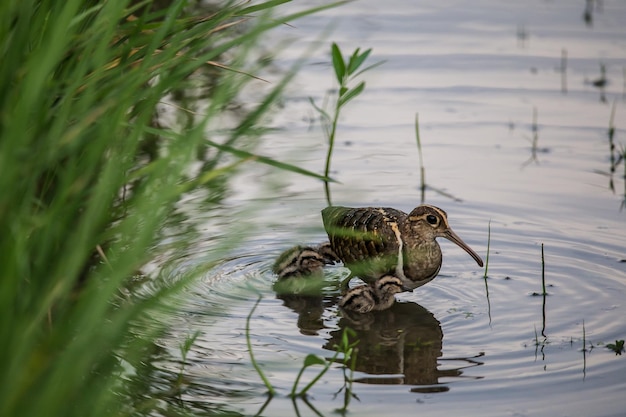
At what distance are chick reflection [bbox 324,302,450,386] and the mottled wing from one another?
282mm

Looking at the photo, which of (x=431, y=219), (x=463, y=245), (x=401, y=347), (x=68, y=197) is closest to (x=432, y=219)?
(x=431, y=219)

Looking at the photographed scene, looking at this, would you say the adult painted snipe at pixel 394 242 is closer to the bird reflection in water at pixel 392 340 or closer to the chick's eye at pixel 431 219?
the chick's eye at pixel 431 219

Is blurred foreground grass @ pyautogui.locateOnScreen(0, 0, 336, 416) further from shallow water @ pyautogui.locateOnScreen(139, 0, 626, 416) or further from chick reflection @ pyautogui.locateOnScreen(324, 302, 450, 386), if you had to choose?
chick reflection @ pyautogui.locateOnScreen(324, 302, 450, 386)

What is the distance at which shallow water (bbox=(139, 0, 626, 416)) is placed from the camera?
5.28 meters

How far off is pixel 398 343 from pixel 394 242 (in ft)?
2.98

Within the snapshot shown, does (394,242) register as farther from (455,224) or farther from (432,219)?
(455,224)

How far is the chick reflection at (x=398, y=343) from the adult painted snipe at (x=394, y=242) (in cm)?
24

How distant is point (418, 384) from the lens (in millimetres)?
5508

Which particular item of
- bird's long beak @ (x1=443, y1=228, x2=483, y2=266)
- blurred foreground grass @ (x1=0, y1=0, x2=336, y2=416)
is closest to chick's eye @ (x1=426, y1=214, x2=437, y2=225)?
bird's long beak @ (x1=443, y1=228, x2=483, y2=266)

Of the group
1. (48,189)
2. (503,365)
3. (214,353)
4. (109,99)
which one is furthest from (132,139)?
(503,365)

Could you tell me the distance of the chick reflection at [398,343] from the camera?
5645 mm

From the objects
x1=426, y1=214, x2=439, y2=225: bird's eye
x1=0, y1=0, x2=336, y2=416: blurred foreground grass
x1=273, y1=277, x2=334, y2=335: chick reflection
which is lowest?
x1=273, y1=277, x2=334, y2=335: chick reflection

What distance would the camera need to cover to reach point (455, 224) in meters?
7.87

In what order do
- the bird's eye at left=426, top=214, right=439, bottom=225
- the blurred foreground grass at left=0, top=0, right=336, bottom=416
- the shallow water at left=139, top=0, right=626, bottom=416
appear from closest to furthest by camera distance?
the blurred foreground grass at left=0, top=0, right=336, bottom=416 < the shallow water at left=139, top=0, right=626, bottom=416 < the bird's eye at left=426, top=214, right=439, bottom=225
